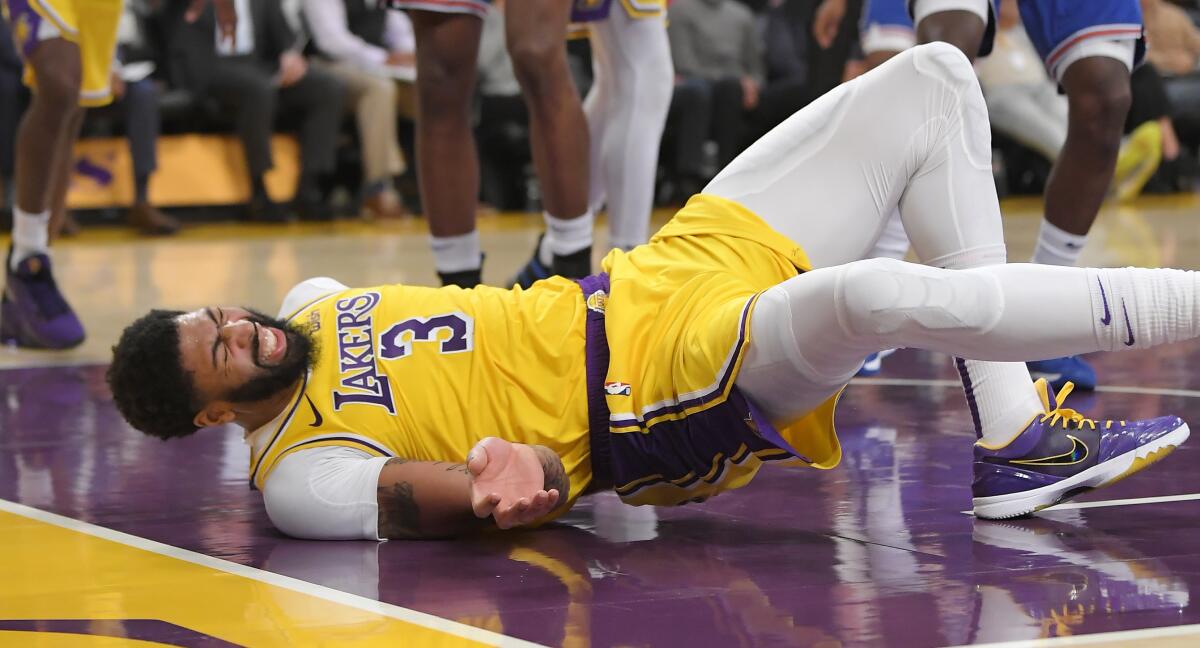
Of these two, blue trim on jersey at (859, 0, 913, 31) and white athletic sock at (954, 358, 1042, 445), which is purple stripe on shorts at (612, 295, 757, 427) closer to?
white athletic sock at (954, 358, 1042, 445)

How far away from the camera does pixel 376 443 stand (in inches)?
96.7

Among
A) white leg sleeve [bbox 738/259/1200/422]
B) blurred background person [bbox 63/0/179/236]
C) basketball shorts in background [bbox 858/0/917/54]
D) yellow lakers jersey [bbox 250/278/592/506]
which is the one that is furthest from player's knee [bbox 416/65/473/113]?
blurred background person [bbox 63/0/179/236]

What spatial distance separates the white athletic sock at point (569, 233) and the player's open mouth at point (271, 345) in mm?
1791

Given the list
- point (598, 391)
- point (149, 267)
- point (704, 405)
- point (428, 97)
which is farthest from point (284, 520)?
point (149, 267)

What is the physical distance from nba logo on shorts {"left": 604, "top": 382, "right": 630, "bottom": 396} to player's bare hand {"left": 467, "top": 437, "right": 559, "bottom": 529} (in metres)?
0.16

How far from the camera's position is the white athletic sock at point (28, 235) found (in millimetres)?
4688

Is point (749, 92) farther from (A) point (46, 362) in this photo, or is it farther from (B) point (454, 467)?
(B) point (454, 467)

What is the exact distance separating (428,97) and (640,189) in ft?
2.33

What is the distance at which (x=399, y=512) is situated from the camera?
243 cm

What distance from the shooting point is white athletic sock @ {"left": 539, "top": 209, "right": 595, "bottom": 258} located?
13.9 feet

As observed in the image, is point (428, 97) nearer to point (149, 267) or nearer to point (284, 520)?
point (284, 520)

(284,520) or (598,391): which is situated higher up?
(598,391)

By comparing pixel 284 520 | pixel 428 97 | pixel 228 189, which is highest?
pixel 428 97

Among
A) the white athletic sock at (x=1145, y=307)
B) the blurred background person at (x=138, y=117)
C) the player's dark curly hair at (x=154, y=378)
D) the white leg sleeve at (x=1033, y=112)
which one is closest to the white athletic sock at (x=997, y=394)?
the white athletic sock at (x=1145, y=307)
